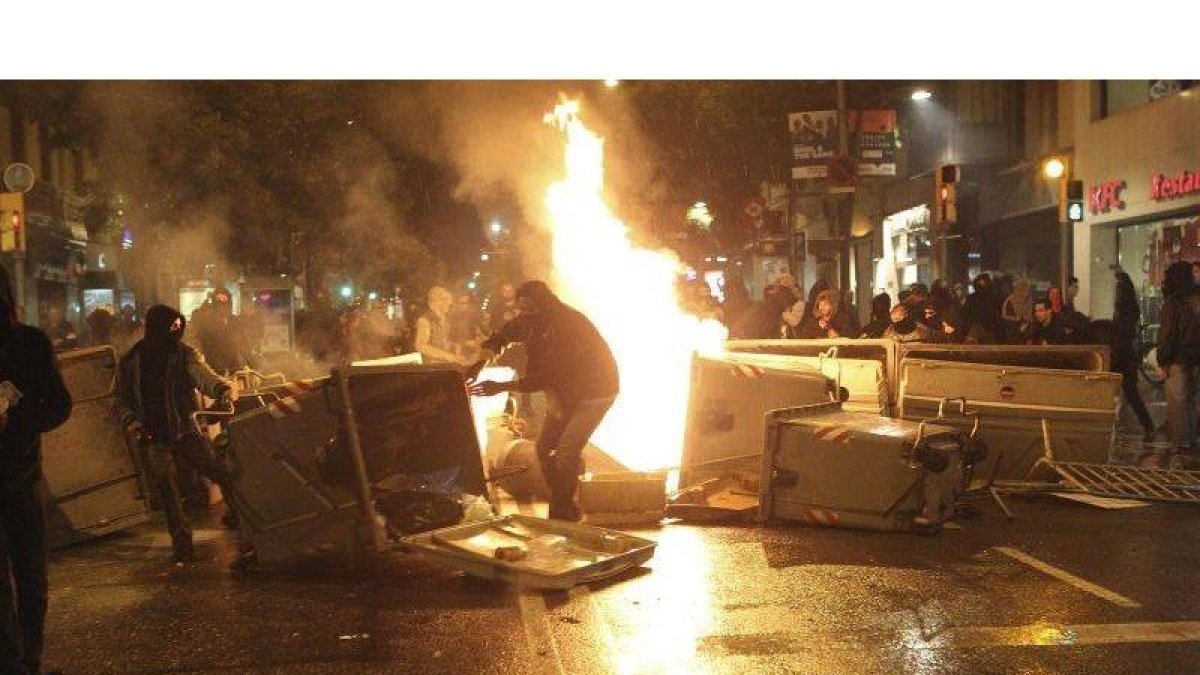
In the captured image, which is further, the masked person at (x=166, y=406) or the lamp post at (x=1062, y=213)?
the lamp post at (x=1062, y=213)

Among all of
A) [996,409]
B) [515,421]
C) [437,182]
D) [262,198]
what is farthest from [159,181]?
[996,409]

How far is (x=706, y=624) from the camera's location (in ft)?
16.6

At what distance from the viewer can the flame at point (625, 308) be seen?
9.74 meters

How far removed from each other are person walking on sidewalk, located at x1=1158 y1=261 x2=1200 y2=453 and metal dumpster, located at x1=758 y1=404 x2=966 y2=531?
4.46 metres

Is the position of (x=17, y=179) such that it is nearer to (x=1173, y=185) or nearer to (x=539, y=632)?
(x=539, y=632)

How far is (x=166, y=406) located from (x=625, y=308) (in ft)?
19.6

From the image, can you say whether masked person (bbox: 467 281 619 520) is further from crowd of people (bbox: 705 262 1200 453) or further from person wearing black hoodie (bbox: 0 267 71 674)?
crowd of people (bbox: 705 262 1200 453)

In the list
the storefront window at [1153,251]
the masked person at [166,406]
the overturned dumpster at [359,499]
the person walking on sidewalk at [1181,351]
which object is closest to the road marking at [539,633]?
the overturned dumpster at [359,499]

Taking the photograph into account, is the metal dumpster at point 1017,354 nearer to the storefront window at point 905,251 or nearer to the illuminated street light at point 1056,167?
the illuminated street light at point 1056,167

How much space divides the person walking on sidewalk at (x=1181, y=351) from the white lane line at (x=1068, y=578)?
16.6ft

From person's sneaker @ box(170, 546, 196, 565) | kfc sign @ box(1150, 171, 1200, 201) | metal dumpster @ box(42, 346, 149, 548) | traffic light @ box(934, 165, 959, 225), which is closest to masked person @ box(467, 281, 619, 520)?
person's sneaker @ box(170, 546, 196, 565)

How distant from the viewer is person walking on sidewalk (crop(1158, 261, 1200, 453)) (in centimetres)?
1015

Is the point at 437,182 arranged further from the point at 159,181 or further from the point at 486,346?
the point at 486,346

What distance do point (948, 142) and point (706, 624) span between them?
71.1 feet
